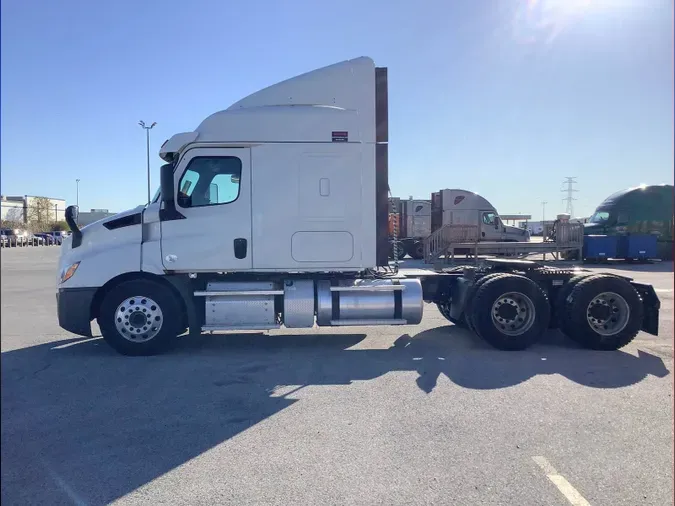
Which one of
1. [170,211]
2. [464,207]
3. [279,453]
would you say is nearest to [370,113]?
[170,211]

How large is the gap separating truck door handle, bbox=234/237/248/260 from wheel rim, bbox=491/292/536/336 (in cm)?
379

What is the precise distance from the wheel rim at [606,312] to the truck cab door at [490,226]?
1893cm

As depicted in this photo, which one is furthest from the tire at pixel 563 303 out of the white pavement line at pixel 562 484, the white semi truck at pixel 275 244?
the white pavement line at pixel 562 484

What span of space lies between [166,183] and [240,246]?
136 cm

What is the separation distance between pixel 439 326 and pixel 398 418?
4.64 m

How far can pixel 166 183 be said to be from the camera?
6.95 m

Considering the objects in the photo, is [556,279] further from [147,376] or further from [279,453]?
[147,376]

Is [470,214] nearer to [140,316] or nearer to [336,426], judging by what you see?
[140,316]

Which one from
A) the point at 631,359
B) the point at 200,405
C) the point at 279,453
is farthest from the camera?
the point at 631,359

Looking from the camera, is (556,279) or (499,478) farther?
(556,279)

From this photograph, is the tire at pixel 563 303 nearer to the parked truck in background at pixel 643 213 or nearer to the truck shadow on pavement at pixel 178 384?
the truck shadow on pavement at pixel 178 384

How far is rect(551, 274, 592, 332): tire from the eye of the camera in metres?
7.41

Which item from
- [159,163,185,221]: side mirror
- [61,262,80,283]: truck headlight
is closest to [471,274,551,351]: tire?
[159,163,185,221]: side mirror

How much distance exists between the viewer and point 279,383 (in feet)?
18.5
